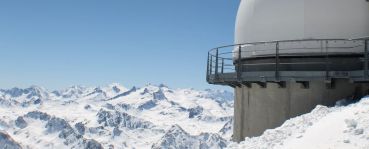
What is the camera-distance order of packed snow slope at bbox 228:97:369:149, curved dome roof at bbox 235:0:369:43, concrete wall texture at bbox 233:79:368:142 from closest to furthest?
packed snow slope at bbox 228:97:369:149 → concrete wall texture at bbox 233:79:368:142 → curved dome roof at bbox 235:0:369:43

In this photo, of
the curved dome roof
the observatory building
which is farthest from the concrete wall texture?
the curved dome roof

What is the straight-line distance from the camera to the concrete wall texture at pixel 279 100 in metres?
15.7

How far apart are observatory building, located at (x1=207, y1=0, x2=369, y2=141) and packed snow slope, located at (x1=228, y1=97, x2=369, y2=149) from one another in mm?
1257

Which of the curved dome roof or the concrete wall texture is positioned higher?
the curved dome roof

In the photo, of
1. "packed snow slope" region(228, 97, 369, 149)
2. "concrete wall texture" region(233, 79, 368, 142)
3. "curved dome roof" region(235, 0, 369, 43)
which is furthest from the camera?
"curved dome roof" region(235, 0, 369, 43)

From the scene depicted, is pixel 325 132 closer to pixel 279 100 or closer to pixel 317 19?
pixel 279 100

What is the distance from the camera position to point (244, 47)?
18906 mm

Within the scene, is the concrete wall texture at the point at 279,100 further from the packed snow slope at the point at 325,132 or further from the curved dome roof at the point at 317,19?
the curved dome roof at the point at 317,19

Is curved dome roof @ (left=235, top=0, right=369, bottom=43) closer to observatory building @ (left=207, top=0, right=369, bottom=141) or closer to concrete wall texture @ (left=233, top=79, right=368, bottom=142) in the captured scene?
observatory building @ (left=207, top=0, right=369, bottom=141)

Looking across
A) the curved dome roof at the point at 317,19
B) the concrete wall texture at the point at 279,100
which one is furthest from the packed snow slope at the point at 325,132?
the curved dome roof at the point at 317,19

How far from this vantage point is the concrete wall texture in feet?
51.4

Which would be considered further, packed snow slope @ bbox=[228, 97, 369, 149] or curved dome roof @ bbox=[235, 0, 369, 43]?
curved dome roof @ bbox=[235, 0, 369, 43]

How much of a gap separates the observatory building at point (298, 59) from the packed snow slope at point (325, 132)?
1257 mm

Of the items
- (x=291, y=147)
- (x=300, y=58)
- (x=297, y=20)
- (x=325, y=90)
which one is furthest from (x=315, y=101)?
(x=291, y=147)
